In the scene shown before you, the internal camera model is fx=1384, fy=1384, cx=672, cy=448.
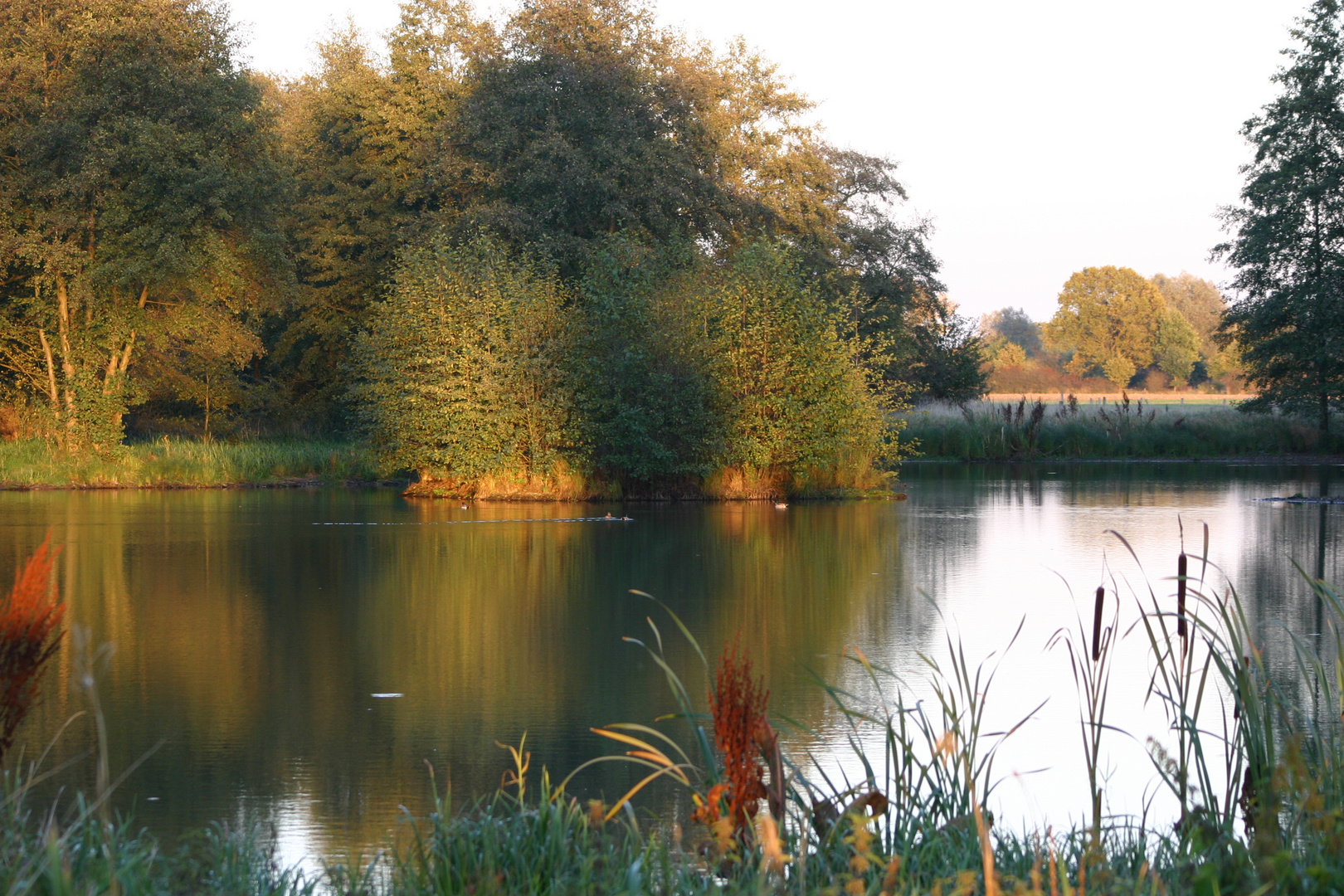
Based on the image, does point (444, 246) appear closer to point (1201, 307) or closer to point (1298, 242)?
point (1298, 242)

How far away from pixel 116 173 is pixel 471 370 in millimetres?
9776

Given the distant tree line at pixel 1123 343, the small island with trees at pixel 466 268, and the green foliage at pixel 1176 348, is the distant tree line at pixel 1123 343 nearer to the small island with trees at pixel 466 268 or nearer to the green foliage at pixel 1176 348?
the green foliage at pixel 1176 348

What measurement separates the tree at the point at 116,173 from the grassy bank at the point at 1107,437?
16699mm

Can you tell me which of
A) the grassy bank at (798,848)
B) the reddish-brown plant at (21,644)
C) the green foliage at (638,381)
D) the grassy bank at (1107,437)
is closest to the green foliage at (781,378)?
the green foliage at (638,381)

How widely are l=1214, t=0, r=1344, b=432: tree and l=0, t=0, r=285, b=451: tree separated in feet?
76.7

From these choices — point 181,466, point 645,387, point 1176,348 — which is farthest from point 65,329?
point 1176,348

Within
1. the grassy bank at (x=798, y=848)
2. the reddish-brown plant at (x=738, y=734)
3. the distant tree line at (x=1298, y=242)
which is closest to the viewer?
the grassy bank at (x=798, y=848)

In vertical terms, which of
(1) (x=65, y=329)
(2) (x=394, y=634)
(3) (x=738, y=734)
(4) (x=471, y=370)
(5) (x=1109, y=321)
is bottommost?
(2) (x=394, y=634)

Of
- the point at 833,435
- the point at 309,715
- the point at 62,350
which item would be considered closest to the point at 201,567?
the point at 309,715

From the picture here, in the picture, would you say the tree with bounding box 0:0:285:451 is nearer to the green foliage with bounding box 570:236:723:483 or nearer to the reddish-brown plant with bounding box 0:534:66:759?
the green foliage with bounding box 570:236:723:483

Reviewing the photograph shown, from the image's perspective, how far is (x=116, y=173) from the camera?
25.8m

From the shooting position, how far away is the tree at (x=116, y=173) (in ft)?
81.1

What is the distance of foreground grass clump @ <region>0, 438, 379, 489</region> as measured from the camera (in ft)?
76.3

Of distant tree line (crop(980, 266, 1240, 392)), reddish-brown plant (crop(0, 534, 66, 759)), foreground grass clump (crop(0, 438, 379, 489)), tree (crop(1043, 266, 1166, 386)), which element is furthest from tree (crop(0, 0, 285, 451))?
tree (crop(1043, 266, 1166, 386))
